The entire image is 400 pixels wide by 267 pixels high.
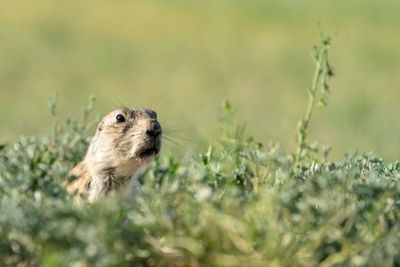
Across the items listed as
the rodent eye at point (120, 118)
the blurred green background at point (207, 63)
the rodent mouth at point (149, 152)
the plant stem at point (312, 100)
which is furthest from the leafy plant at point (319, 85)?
the blurred green background at point (207, 63)

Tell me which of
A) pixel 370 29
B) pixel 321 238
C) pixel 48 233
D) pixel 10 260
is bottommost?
pixel 10 260

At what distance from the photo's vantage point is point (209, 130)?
18.9ft

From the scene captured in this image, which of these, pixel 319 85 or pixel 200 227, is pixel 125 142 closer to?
pixel 319 85

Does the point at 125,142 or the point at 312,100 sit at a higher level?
the point at 312,100

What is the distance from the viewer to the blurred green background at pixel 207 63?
10.0 meters

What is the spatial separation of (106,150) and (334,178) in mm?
1898

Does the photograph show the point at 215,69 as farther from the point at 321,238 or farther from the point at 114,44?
the point at 321,238

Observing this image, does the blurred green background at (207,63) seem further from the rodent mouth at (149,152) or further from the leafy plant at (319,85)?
the leafy plant at (319,85)

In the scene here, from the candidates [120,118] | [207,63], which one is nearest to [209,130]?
[120,118]

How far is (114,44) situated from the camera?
14.9 meters

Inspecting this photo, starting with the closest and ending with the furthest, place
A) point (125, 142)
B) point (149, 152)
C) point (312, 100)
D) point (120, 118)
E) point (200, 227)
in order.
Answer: point (200, 227), point (312, 100), point (149, 152), point (125, 142), point (120, 118)

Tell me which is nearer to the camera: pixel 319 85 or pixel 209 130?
pixel 319 85

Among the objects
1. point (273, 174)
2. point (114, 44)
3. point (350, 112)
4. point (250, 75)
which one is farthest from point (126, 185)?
point (114, 44)

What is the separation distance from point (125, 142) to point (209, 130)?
139cm
